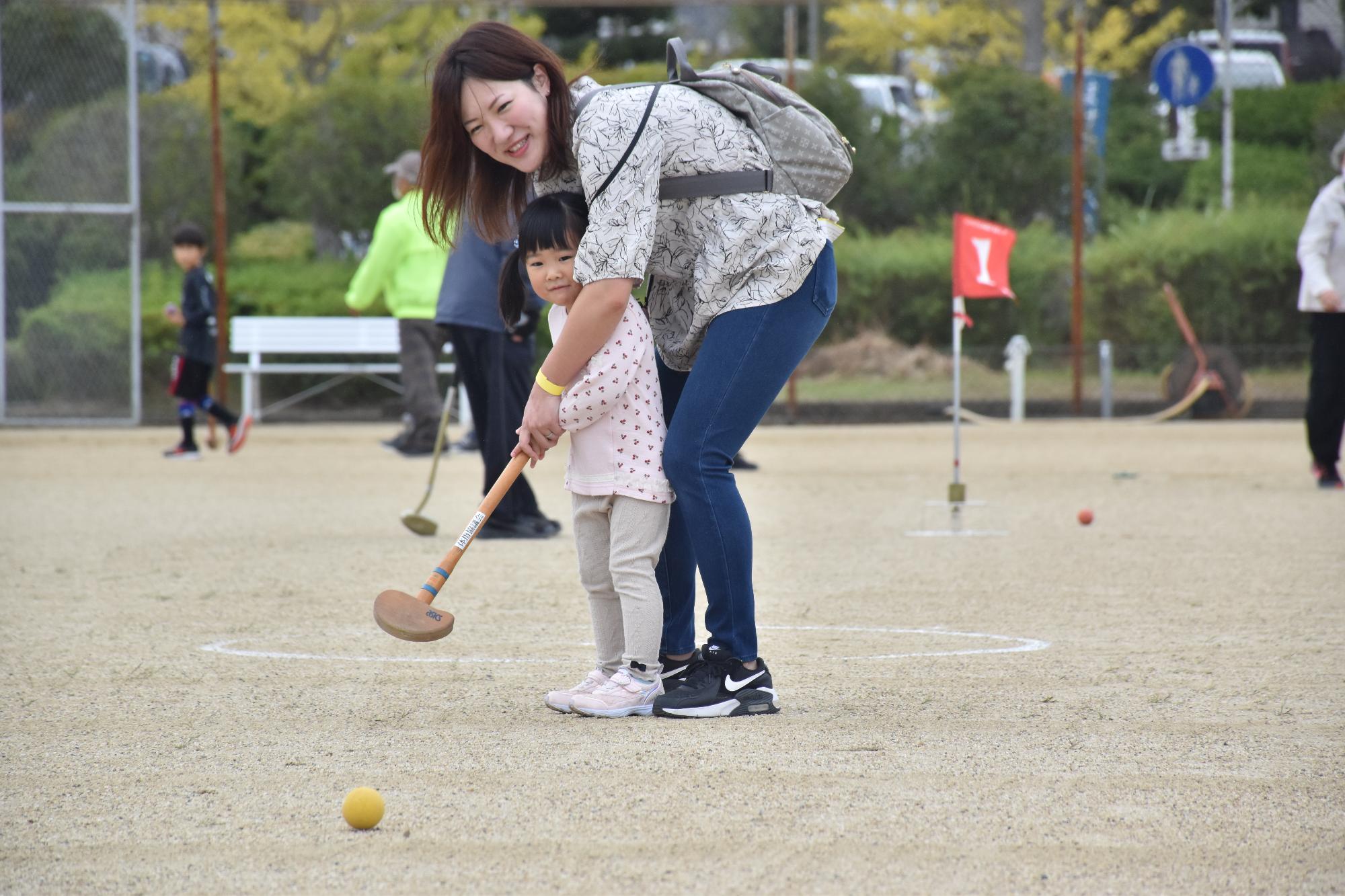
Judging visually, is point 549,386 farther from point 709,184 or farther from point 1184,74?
point 1184,74

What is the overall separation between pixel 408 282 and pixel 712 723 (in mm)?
7005

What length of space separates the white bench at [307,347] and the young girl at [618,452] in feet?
35.5

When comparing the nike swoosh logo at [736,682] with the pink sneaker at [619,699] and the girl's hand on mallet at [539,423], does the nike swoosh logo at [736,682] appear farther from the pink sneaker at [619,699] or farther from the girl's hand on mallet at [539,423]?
the girl's hand on mallet at [539,423]

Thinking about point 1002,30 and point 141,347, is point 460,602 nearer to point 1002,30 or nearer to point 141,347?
point 141,347

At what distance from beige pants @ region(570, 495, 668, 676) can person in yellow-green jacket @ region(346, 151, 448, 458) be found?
589 centimetres

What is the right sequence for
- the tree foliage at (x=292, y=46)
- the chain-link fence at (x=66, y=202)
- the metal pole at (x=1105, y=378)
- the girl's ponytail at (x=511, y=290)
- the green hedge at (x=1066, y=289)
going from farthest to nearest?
the tree foliage at (x=292, y=46) < the green hedge at (x=1066, y=289) < the metal pole at (x=1105, y=378) < the chain-link fence at (x=66, y=202) < the girl's ponytail at (x=511, y=290)

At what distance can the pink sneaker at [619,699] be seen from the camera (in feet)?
13.1


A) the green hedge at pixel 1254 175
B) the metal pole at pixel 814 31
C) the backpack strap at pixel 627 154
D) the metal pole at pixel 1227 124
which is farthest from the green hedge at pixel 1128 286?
the backpack strap at pixel 627 154

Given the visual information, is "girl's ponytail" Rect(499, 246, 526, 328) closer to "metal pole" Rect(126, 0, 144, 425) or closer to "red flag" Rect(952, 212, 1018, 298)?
"red flag" Rect(952, 212, 1018, 298)

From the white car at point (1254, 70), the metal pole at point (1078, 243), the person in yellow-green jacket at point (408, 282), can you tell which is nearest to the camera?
the person in yellow-green jacket at point (408, 282)

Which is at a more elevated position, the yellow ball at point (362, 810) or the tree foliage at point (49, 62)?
the tree foliage at point (49, 62)

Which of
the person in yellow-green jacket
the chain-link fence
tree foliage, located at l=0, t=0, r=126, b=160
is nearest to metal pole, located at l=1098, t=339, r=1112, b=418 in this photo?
the person in yellow-green jacket

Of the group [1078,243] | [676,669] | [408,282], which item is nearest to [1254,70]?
[1078,243]

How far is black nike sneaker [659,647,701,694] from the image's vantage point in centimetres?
408
